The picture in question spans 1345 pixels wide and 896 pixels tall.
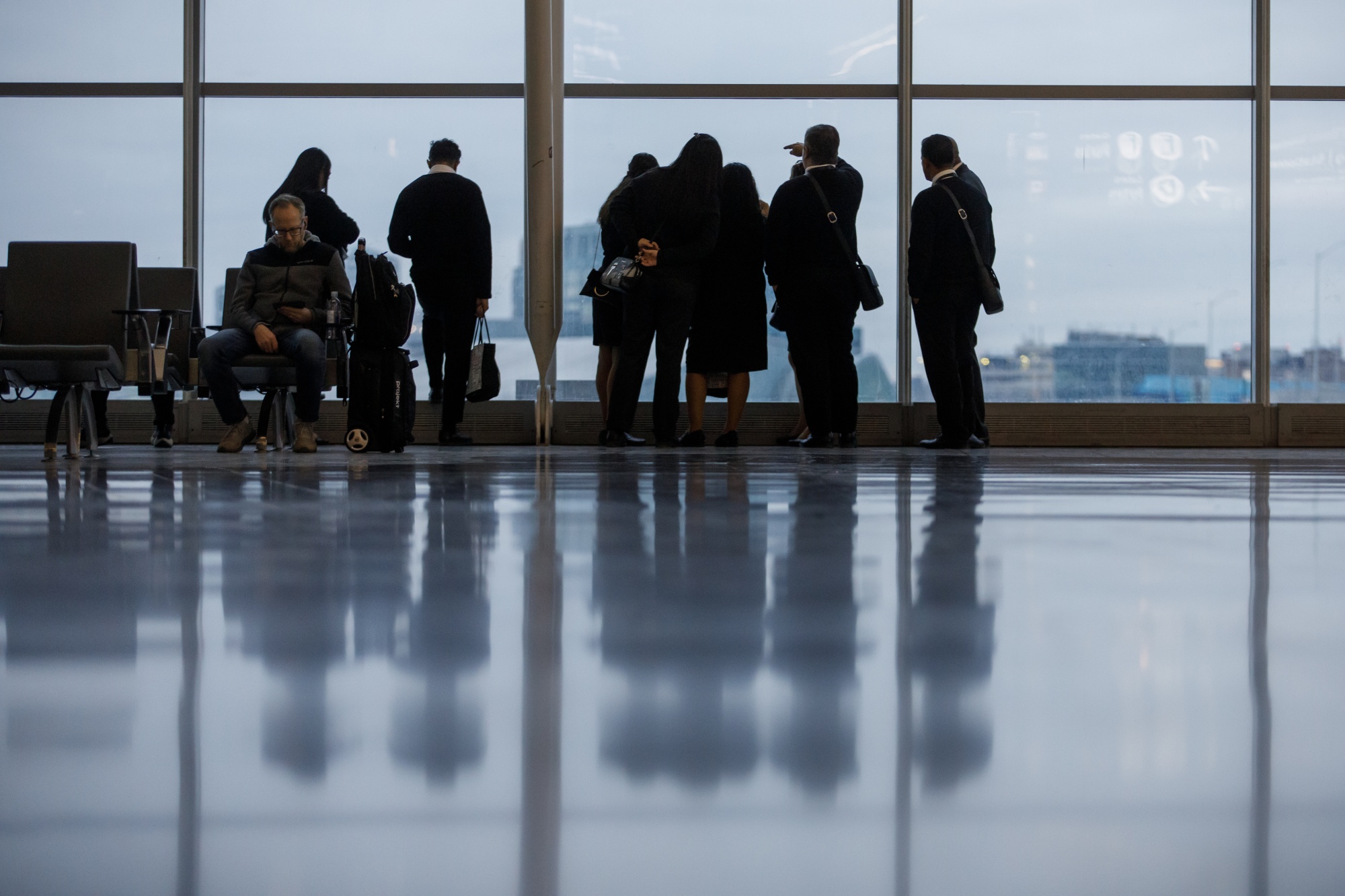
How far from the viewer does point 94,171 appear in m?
8.72

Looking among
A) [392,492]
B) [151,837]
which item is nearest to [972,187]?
[392,492]

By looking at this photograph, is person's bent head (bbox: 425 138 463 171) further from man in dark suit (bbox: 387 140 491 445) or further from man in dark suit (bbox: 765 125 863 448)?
man in dark suit (bbox: 765 125 863 448)

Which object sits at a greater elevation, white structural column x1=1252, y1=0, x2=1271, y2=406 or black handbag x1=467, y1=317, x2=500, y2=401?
white structural column x1=1252, y1=0, x2=1271, y2=406

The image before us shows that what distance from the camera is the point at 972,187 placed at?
652cm

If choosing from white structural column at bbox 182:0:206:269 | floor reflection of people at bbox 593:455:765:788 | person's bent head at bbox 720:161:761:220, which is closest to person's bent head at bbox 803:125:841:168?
person's bent head at bbox 720:161:761:220

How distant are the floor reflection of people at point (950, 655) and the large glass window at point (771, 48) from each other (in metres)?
7.11

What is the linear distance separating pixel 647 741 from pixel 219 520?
166 cm

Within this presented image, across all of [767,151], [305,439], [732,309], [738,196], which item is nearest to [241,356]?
[305,439]

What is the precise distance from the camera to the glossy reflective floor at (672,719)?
0.47 meters

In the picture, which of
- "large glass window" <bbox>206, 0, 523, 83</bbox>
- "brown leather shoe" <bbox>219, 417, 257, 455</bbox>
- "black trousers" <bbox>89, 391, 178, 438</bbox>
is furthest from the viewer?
"large glass window" <bbox>206, 0, 523, 83</bbox>

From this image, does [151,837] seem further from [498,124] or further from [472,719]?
[498,124]

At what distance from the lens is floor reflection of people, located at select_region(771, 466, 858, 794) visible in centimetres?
59

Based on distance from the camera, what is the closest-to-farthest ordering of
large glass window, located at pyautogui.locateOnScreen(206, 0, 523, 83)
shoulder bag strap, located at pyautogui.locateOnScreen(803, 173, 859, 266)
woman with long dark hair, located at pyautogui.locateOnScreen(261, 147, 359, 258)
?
woman with long dark hair, located at pyautogui.locateOnScreen(261, 147, 359, 258), shoulder bag strap, located at pyautogui.locateOnScreen(803, 173, 859, 266), large glass window, located at pyautogui.locateOnScreen(206, 0, 523, 83)

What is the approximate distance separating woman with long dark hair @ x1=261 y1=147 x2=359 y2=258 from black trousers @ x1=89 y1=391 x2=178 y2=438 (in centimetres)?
163
